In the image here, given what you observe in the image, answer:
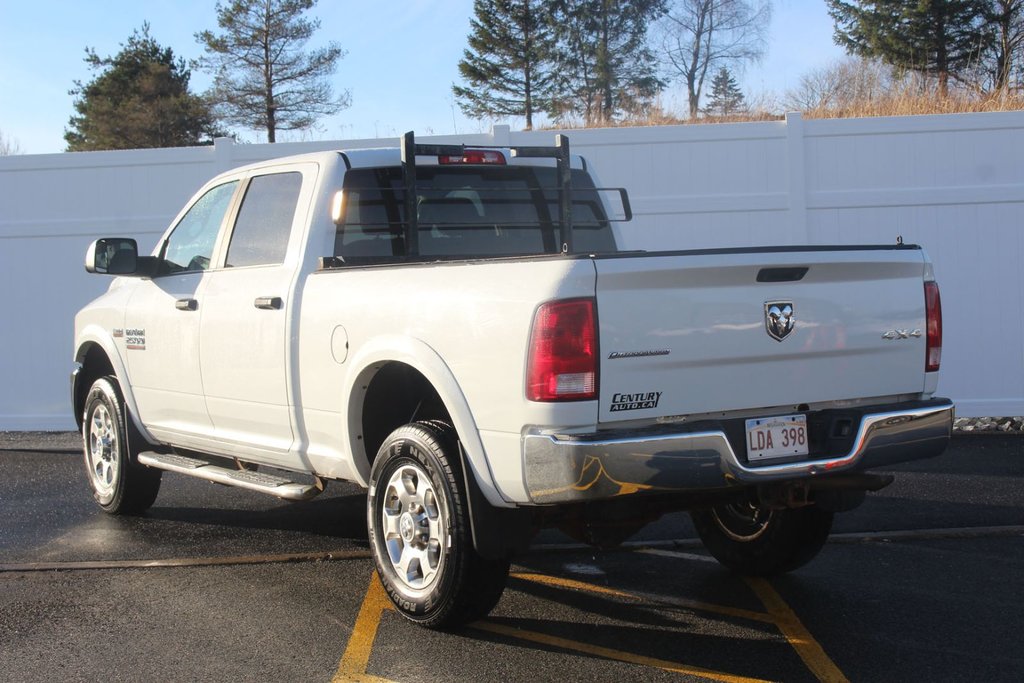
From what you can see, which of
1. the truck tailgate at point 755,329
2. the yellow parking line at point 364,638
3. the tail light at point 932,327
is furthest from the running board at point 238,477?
the tail light at point 932,327

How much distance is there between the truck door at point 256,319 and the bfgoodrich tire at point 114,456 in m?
1.10

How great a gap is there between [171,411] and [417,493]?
2334 mm

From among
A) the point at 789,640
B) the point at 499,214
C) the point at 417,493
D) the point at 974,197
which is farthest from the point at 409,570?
the point at 974,197

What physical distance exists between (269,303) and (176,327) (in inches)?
42.4

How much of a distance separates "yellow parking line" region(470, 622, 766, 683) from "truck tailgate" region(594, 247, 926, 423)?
0.95 m

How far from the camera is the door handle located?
17.7 ft

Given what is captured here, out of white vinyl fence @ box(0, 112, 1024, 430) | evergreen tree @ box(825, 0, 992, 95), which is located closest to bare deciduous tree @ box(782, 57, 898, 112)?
evergreen tree @ box(825, 0, 992, 95)

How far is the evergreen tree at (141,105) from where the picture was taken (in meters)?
43.0

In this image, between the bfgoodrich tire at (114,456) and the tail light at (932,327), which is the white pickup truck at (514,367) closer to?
the tail light at (932,327)

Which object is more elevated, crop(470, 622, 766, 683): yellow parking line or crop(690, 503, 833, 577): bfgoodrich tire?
crop(690, 503, 833, 577): bfgoodrich tire

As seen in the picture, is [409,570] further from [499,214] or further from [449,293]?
[499,214]

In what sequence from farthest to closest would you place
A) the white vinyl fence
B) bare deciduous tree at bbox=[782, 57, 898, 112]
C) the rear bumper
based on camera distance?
bare deciduous tree at bbox=[782, 57, 898, 112] → the white vinyl fence → the rear bumper

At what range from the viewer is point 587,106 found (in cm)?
3809

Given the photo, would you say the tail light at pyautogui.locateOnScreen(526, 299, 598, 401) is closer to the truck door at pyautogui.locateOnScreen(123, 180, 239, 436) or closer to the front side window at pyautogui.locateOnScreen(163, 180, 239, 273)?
the truck door at pyautogui.locateOnScreen(123, 180, 239, 436)
